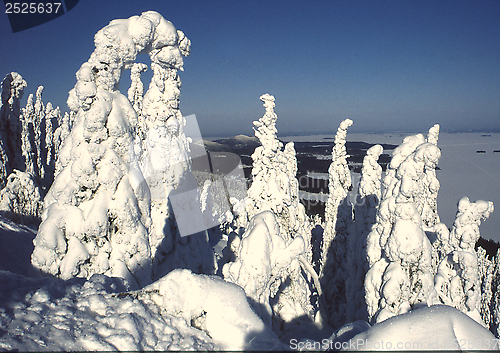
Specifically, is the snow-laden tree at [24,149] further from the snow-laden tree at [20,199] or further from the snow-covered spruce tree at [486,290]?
the snow-covered spruce tree at [486,290]

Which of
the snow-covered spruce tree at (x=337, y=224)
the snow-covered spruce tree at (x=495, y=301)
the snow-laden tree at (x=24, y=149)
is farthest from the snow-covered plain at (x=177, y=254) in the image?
the snow-laden tree at (x=24, y=149)

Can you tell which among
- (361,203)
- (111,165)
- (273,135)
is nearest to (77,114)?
(111,165)

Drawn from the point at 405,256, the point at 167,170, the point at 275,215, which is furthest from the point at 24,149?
the point at 405,256

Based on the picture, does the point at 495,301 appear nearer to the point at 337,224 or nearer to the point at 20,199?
the point at 337,224

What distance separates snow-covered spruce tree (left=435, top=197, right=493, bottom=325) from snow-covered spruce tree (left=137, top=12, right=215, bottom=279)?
8417 millimetres

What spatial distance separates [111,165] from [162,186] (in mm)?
3520

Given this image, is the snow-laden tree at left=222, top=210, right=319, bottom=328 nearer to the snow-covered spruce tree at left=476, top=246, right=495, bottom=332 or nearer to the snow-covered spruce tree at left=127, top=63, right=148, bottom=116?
the snow-covered spruce tree at left=476, top=246, right=495, bottom=332

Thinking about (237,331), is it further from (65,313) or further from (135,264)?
(135,264)

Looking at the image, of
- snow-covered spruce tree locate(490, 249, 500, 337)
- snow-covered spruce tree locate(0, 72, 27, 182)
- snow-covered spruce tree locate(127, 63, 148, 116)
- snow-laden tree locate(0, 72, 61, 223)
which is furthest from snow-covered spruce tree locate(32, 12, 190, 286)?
snow-covered spruce tree locate(0, 72, 27, 182)

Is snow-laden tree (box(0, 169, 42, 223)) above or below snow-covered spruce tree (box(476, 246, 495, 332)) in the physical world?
above

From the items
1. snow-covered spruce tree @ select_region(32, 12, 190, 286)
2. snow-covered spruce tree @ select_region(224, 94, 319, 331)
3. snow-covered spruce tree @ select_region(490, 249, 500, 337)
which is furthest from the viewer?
snow-covered spruce tree @ select_region(490, 249, 500, 337)

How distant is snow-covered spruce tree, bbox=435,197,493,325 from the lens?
8727 millimetres

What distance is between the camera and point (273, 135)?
12258 mm
